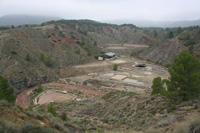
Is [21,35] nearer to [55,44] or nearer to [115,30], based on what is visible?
[55,44]

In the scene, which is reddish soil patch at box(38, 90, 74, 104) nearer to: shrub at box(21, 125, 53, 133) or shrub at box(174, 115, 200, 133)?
shrub at box(21, 125, 53, 133)

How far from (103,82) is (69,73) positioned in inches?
567

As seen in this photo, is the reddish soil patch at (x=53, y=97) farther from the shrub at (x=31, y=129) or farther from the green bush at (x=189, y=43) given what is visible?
the green bush at (x=189, y=43)

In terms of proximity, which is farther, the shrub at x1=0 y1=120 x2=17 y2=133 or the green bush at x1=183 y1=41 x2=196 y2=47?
the green bush at x1=183 y1=41 x2=196 y2=47

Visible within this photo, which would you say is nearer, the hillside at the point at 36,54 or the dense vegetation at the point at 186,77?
the dense vegetation at the point at 186,77

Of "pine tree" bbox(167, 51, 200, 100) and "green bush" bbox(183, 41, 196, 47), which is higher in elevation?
"green bush" bbox(183, 41, 196, 47)

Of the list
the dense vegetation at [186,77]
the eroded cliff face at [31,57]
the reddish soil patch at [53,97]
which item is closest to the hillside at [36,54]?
the eroded cliff face at [31,57]

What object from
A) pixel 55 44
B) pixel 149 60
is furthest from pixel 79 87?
pixel 149 60

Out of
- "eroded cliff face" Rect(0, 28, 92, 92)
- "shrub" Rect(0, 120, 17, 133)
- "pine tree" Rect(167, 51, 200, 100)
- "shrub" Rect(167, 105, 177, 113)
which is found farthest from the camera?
"eroded cliff face" Rect(0, 28, 92, 92)

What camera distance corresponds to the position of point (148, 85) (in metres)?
40.0

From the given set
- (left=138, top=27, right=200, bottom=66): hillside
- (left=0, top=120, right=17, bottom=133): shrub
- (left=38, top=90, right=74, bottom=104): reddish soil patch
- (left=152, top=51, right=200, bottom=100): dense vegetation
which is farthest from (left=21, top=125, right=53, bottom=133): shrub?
(left=138, top=27, right=200, bottom=66): hillside

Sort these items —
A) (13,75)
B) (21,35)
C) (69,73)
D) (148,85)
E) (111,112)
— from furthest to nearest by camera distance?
(21,35), (69,73), (148,85), (13,75), (111,112)

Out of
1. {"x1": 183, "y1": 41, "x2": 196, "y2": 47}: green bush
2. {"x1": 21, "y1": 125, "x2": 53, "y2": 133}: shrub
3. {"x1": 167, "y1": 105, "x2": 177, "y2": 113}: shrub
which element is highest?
{"x1": 183, "y1": 41, "x2": 196, "y2": 47}: green bush

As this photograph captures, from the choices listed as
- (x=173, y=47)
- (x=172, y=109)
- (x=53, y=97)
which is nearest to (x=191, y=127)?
(x=172, y=109)
